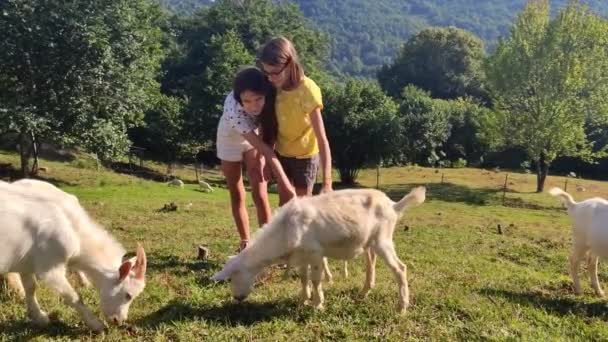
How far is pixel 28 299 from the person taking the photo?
208 inches

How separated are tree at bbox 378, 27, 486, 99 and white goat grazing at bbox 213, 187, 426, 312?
266 ft

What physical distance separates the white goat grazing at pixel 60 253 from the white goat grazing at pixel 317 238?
2.90 ft

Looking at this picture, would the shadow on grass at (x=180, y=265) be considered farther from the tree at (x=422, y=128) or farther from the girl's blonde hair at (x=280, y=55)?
the tree at (x=422, y=128)

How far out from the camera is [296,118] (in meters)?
6.53

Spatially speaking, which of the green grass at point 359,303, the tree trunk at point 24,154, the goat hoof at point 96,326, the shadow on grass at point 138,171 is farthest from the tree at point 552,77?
the goat hoof at point 96,326

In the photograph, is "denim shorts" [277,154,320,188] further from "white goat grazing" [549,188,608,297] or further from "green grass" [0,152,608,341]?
"white goat grazing" [549,188,608,297]

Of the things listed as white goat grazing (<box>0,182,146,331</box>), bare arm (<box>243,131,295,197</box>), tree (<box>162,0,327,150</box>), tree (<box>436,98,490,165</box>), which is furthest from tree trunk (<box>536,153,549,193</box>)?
white goat grazing (<box>0,182,146,331</box>)

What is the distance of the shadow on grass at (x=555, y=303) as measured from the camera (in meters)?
6.65

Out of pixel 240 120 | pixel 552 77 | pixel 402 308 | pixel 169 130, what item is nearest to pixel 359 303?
pixel 402 308

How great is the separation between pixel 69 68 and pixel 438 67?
71.0 metres

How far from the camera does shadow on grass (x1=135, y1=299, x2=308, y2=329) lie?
556 cm

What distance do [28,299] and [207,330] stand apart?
1611 millimetres

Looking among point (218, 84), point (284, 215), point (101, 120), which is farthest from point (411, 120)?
point (284, 215)

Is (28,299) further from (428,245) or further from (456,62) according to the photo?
(456,62)
